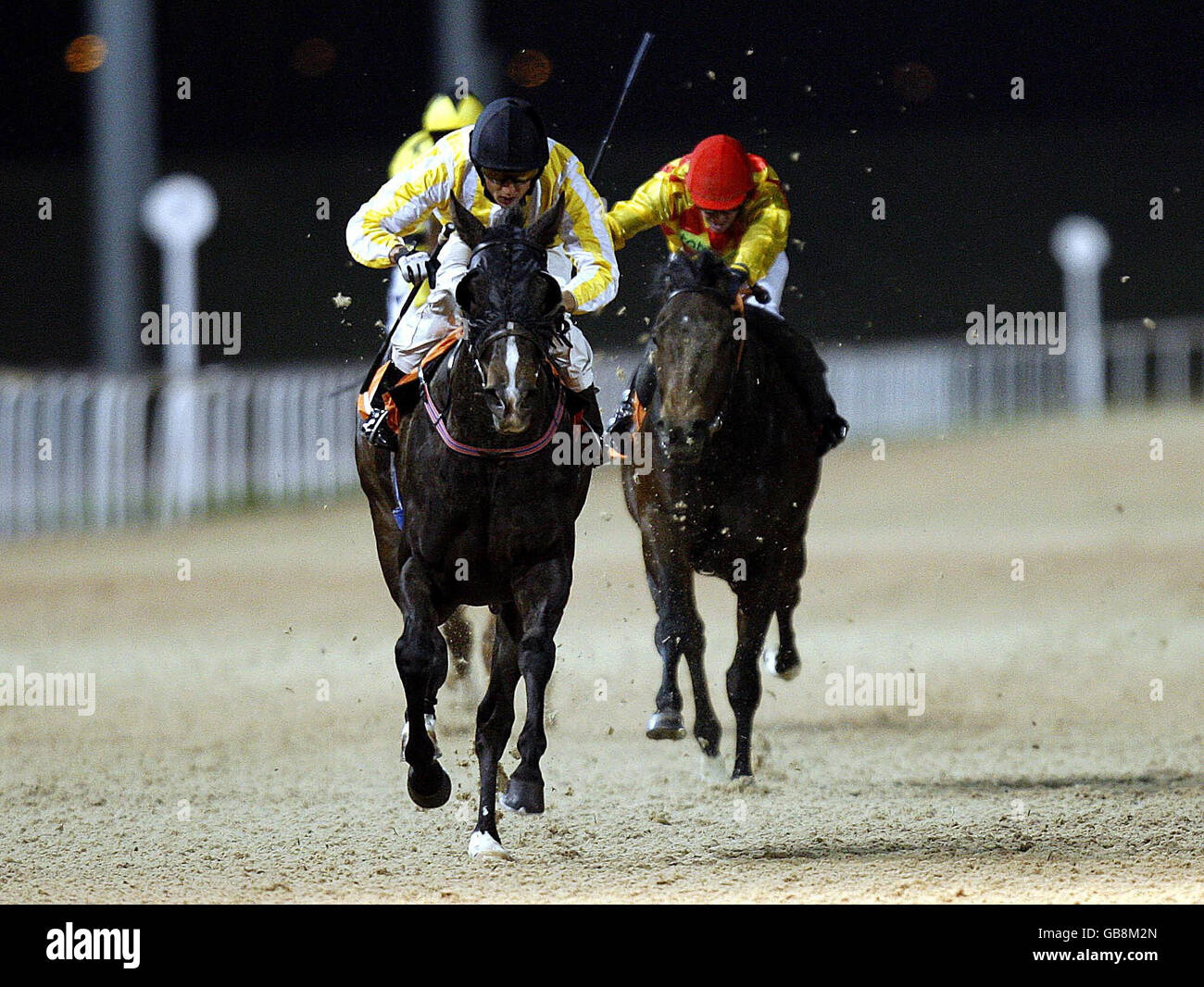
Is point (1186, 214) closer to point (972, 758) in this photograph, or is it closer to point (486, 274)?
point (972, 758)

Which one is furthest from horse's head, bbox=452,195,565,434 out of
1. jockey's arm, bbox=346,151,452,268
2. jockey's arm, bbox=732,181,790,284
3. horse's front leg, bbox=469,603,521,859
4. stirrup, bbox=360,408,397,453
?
jockey's arm, bbox=732,181,790,284

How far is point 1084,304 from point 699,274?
24011 millimetres

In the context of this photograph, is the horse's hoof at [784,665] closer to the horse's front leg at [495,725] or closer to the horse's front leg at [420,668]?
the horse's front leg at [495,725]

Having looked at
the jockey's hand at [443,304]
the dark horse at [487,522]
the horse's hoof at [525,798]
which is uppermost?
the jockey's hand at [443,304]

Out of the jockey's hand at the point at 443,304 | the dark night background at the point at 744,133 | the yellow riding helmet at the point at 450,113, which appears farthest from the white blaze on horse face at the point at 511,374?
the dark night background at the point at 744,133

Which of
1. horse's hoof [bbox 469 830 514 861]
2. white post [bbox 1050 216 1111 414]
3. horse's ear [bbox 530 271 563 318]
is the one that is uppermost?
white post [bbox 1050 216 1111 414]

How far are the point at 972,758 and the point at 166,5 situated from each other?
1984 centimetres

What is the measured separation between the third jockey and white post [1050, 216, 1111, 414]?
2234 centimetres

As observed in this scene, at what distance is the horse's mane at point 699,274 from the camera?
20.3 feet

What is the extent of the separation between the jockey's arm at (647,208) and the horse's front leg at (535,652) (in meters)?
2.01

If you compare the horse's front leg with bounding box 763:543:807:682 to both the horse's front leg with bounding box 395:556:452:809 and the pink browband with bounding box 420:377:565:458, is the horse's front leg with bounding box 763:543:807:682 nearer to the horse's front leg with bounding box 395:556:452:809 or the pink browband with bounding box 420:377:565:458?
the pink browband with bounding box 420:377:565:458

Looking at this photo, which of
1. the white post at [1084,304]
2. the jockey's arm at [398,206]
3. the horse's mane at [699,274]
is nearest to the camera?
the jockey's arm at [398,206]

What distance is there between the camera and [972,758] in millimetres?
7359

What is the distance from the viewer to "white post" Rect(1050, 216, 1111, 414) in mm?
27812
